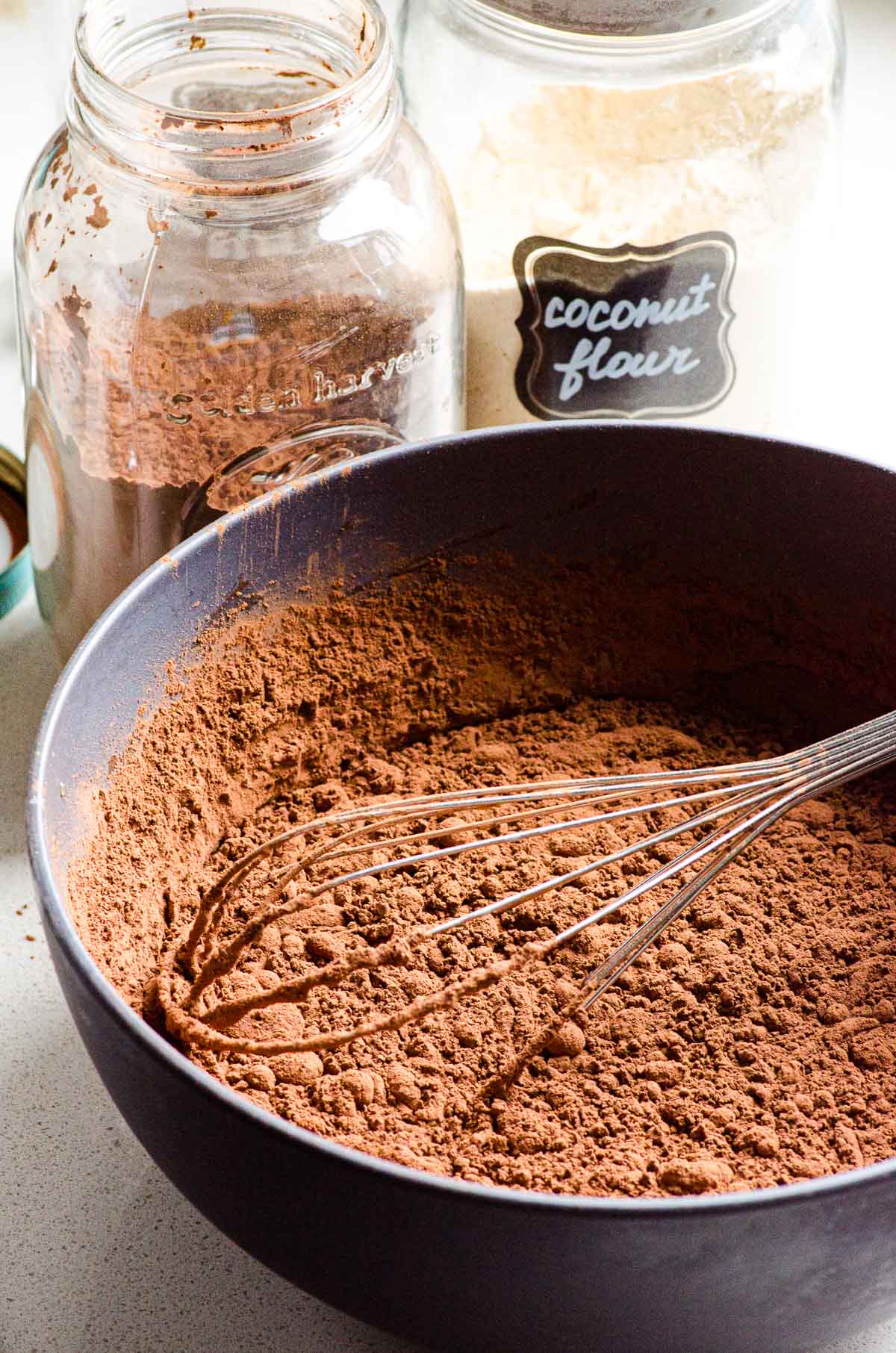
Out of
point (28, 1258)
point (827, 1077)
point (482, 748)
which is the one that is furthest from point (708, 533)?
point (28, 1258)

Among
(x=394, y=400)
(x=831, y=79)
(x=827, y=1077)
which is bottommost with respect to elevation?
(x=827, y=1077)

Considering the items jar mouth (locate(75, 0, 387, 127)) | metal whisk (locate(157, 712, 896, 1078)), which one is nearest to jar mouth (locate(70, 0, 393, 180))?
jar mouth (locate(75, 0, 387, 127))

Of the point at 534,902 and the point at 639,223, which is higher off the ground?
the point at 639,223

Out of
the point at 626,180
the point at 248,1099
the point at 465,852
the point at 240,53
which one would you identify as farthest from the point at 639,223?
the point at 248,1099

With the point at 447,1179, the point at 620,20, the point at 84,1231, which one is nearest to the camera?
the point at 447,1179

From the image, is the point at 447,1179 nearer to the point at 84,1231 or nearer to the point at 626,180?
the point at 84,1231

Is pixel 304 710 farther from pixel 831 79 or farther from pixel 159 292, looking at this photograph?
pixel 831 79
